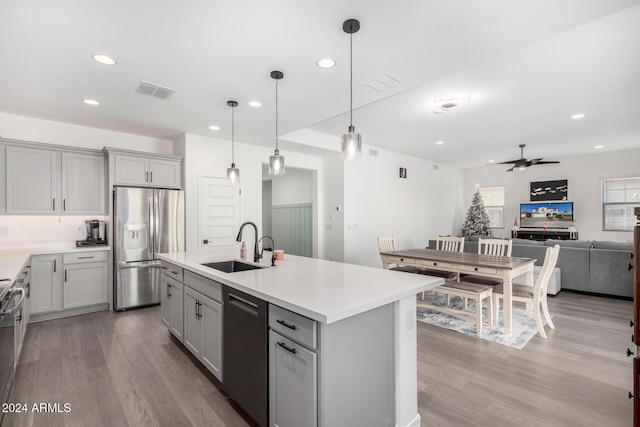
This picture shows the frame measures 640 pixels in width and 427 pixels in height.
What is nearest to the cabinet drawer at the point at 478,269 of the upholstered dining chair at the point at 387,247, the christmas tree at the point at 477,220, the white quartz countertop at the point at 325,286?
the upholstered dining chair at the point at 387,247

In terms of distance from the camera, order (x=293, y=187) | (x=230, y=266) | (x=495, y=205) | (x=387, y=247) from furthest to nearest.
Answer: (x=495, y=205) < (x=293, y=187) < (x=387, y=247) < (x=230, y=266)

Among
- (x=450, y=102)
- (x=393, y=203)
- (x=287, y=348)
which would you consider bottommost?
(x=287, y=348)

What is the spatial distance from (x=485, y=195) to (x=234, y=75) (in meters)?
9.35

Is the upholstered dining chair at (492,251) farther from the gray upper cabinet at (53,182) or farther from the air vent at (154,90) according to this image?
the gray upper cabinet at (53,182)

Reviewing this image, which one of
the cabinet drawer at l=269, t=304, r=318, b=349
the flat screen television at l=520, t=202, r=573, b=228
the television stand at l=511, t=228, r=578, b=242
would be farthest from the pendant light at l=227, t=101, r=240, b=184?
the flat screen television at l=520, t=202, r=573, b=228

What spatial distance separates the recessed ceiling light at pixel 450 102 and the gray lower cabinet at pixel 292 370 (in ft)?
11.9

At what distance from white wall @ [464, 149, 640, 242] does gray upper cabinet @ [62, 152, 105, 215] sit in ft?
33.2

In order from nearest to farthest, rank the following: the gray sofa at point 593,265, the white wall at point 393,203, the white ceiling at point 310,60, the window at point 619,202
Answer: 1. the white ceiling at point 310,60
2. the gray sofa at point 593,265
3. the white wall at point 393,203
4. the window at point 619,202

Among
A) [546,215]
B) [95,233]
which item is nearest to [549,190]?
[546,215]

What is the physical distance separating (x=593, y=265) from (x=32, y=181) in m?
8.33

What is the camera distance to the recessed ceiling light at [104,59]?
8.48 feet

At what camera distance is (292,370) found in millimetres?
1576

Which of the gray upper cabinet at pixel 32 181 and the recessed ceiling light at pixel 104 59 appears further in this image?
the gray upper cabinet at pixel 32 181

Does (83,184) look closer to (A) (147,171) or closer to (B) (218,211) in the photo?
(A) (147,171)
